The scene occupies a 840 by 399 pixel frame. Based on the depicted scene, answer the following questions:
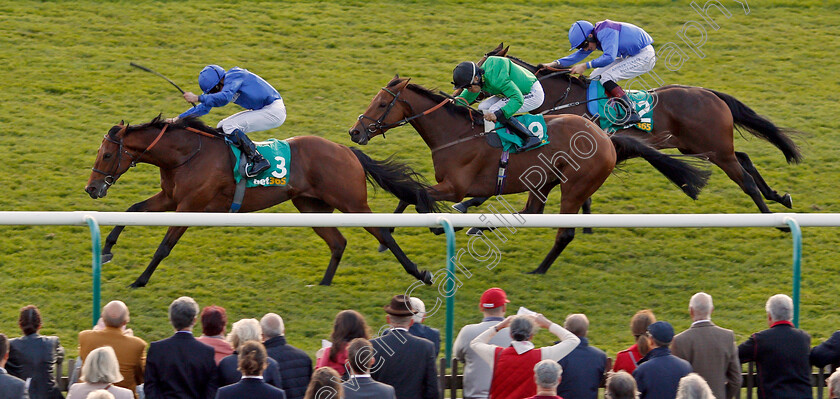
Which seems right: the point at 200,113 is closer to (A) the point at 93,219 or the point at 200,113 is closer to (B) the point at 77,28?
(A) the point at 93,219

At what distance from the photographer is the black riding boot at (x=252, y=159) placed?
687 centimetres

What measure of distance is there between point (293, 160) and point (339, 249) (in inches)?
26.6

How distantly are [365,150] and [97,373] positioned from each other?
19.8ft

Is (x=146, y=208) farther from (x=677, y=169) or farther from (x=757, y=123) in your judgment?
(x=757, y=123)

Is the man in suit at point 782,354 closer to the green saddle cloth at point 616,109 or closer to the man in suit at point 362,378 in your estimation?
the man in suit at point 362,378

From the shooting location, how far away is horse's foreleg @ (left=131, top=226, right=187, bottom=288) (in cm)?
683

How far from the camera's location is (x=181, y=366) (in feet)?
13.4

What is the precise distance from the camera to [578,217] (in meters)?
4.98

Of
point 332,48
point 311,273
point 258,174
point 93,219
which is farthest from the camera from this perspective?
point 332,48

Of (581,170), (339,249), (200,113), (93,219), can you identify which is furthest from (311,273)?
(93,219)

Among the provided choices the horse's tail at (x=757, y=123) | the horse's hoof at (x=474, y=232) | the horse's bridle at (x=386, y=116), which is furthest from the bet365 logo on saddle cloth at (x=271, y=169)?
the horse's tail at (x=757, y=123)

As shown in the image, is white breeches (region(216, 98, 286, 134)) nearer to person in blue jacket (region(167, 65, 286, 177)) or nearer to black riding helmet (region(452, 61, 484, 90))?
person in blue jacket (region(167, 65, 286, 177))

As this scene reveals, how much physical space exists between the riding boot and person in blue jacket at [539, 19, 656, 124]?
1.19 m

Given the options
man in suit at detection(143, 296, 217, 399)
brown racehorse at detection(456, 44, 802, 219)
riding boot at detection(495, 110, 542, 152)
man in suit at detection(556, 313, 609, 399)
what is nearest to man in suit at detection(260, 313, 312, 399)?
man in suit at detection(143, 296, 217, 399)
